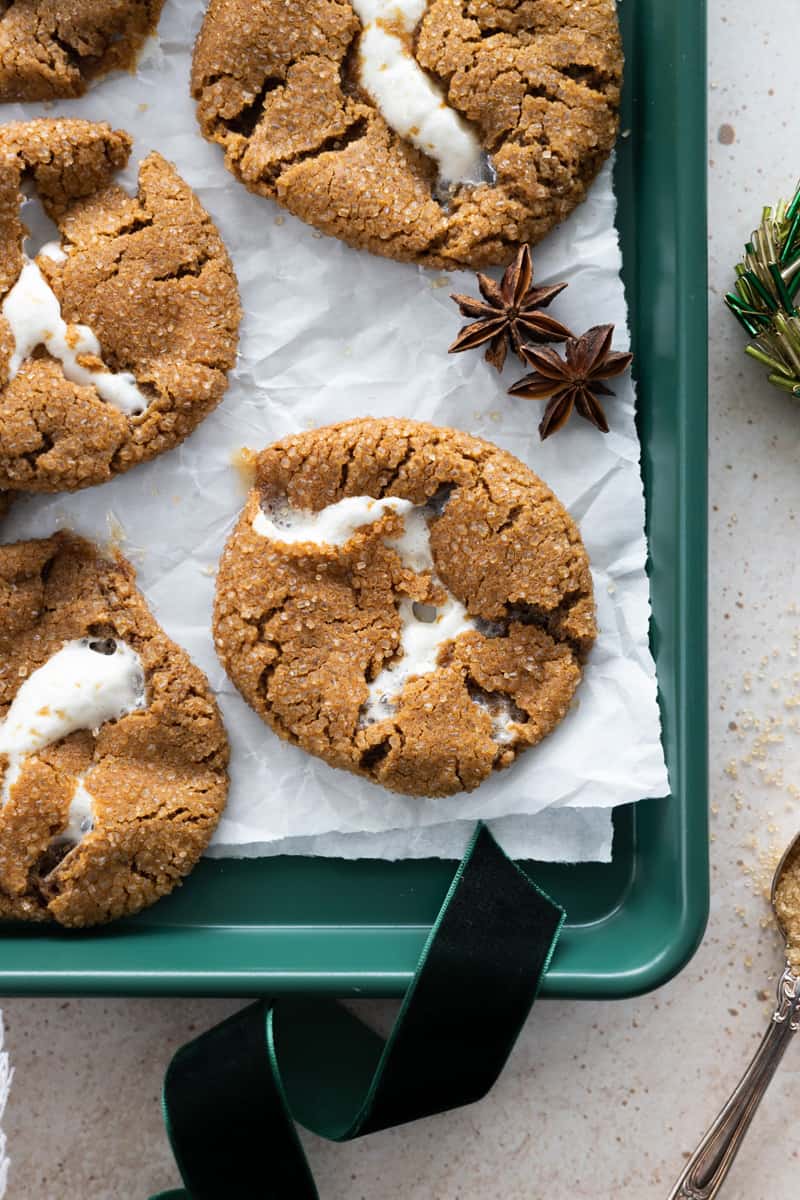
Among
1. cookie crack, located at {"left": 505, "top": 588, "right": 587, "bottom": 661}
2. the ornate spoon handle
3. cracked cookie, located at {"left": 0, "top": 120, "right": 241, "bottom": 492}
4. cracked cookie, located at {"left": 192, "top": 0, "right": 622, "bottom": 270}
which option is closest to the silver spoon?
the ornate spoon handle

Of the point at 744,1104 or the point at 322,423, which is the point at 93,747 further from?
the point at 744,1104

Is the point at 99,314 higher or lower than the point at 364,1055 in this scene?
higher

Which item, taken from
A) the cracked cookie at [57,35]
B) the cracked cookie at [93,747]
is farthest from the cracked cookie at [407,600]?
the cracked cookie at [57,35]

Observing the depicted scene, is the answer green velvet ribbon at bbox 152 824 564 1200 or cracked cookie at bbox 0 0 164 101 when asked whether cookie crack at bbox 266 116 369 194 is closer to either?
cracked cookie at bbox 0 0 164 101

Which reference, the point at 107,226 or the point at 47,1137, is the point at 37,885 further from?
Answer: the point at 107,226

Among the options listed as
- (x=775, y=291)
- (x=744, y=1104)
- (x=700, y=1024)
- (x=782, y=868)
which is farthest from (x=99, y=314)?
(x=744, y=1104)

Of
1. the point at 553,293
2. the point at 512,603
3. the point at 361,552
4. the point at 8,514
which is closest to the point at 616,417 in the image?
the point at 553,293
